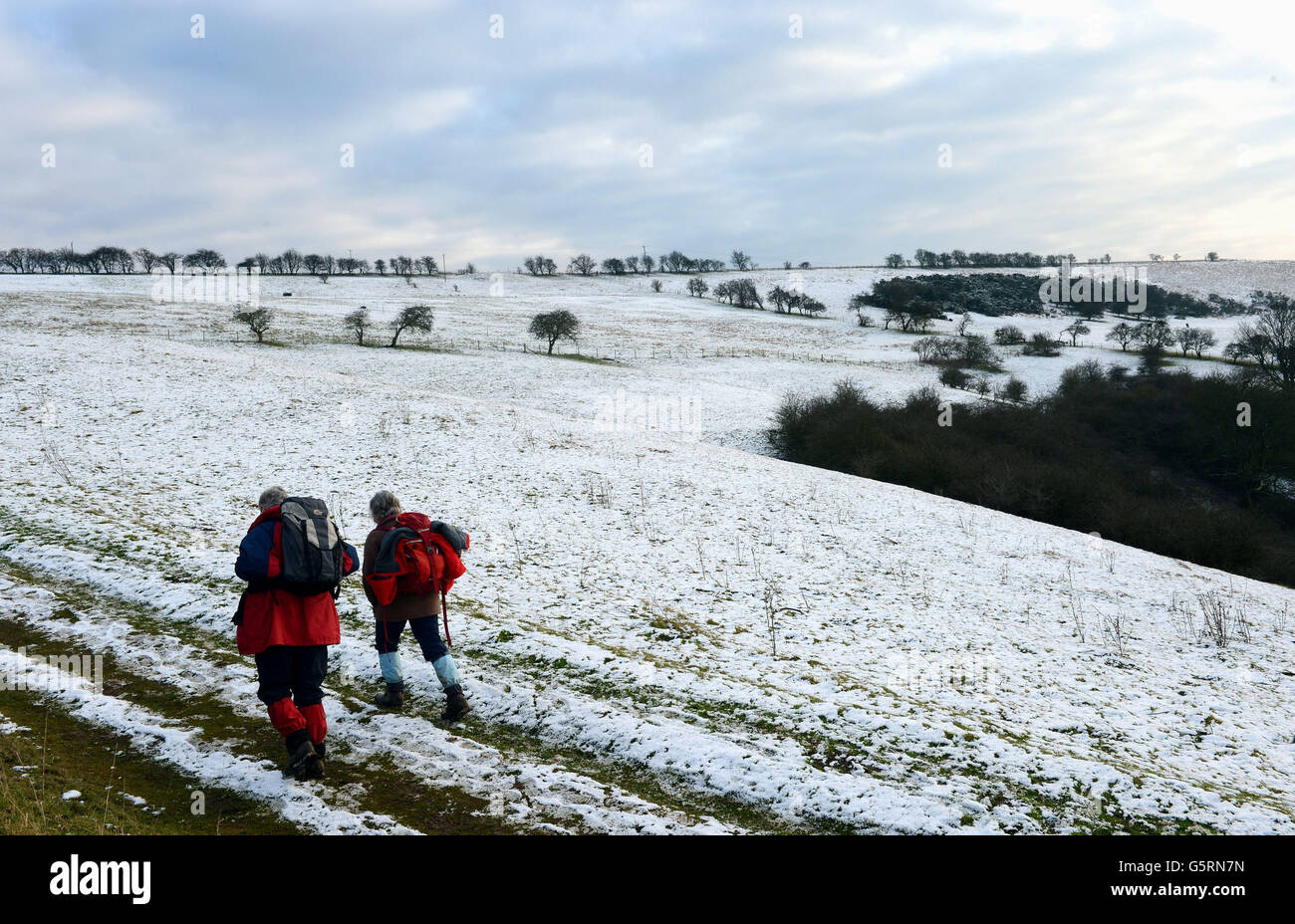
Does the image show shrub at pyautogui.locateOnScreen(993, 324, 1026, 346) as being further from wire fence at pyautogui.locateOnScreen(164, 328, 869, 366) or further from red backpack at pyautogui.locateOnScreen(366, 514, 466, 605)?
red backpack at pyautogui.locateOnScreen(366, 514, 466, 605)

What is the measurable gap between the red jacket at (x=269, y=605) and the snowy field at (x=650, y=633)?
121cm

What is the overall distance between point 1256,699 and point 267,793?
1221 cm

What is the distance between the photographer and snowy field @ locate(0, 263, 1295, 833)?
601cm

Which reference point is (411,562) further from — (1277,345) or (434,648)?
(1277,345)

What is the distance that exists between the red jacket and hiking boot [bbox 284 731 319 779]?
818mm

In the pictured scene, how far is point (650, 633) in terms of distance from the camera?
9281mm

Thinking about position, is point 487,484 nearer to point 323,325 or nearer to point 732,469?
point 732,469

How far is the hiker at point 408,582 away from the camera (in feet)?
21.5

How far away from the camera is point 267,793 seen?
5.41m

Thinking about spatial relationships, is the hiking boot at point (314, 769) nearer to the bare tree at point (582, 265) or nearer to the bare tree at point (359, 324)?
the bare tree at point (359, 324)

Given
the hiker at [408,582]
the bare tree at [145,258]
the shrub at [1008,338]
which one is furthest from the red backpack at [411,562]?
the bare tree at [145,258]

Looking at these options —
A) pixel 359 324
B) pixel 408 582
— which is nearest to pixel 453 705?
pixel 408 582

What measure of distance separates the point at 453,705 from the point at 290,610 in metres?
2.07
